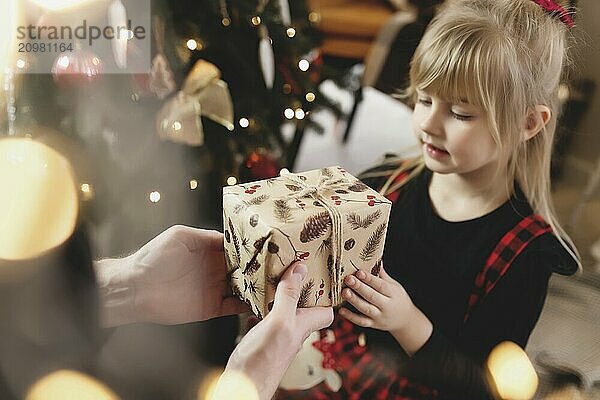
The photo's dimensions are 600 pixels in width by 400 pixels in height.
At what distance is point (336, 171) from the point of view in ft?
2.47

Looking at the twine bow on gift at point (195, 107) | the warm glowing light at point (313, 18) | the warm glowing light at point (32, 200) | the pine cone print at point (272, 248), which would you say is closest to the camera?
the pine cone print at point (272, 248)

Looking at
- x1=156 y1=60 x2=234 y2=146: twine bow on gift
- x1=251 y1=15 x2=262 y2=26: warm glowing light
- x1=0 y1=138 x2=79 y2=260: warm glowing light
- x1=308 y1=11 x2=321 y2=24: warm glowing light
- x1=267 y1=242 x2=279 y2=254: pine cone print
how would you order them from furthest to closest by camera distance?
x1=308 y1=11 x2=321 y2=24: warm glowing light < x1=251 y1=15 x2=262 y2=26: warm glowing light < x1=156 y1=60 x2=234 y2=146: twine bow on gift < x1=0 y1=138 x2=79 y2=260: warm glowing light < x1=267 y1=242 x2=279 y2=254: pine cone print

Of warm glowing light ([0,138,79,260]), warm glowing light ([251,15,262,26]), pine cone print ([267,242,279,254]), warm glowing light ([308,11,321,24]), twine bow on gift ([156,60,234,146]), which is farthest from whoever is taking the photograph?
warm glowing light ([308,11,321,24])

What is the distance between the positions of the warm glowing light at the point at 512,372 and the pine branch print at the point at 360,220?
0.31m

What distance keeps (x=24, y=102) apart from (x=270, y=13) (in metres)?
0.40

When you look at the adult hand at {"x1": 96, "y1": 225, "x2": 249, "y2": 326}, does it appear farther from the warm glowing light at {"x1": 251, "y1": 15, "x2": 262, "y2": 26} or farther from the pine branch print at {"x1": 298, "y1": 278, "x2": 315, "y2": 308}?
the warm glowing light at {"x1": 251, "y1": 15, "x2": 262, "y2": 26}

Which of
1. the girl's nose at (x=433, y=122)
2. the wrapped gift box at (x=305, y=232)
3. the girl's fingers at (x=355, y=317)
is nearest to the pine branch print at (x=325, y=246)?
the wrapped gift box at (x=305, y=232)

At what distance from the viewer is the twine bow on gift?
0.90 metres

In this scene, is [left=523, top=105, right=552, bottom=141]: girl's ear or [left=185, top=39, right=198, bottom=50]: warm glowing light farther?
[left=185, top=39, right=198, bottom=50]: warm glowing light

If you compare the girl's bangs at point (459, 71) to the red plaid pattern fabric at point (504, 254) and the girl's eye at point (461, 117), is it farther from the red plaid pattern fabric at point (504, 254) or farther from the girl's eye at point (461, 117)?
the red plaid pattern fabric at point (504, 254)

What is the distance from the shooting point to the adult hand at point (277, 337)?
2.24 ft

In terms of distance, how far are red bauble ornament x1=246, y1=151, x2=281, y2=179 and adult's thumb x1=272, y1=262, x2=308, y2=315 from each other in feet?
1.17

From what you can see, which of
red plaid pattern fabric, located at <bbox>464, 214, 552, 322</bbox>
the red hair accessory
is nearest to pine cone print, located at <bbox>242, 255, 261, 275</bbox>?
red plaid pattern fabric, located at <bbox>464, 214, 552, 322</bbox>

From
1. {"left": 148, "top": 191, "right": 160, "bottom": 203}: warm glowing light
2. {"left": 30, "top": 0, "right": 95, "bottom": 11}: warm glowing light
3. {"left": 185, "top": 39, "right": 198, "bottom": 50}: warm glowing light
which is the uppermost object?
{"left": 30, "top": 0, "right": 95, "bottom": 11}: warm glowing light
